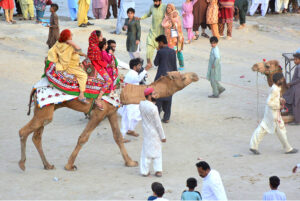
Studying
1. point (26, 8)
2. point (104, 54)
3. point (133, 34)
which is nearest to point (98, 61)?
point (104, 54)

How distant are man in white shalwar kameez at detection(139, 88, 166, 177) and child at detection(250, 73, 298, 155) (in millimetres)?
1836

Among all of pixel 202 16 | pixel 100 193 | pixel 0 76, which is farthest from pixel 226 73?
pixel 100 193

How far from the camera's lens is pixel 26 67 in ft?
52.9

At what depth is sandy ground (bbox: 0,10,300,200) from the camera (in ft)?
27.0

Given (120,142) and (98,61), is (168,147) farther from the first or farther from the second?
(98,61)

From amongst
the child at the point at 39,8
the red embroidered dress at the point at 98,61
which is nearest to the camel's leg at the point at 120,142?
the red embroidered dress at the point at 98,61

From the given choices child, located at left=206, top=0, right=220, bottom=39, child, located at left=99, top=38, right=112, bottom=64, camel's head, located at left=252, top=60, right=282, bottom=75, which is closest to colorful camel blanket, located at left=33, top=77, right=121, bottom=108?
child, located at left=99, top=38, right=112, bottom=64

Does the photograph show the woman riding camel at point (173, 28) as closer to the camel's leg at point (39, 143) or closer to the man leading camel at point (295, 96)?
the man leading camel at point (295, 96)

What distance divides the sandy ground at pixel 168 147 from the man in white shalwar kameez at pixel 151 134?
0.22 metres

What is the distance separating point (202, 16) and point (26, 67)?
6250 millimetres

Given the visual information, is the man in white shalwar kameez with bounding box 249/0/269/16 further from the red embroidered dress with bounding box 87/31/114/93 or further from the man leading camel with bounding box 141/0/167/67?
the red embroidered dress with bounding box 87/31/114/93

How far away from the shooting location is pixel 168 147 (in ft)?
33.2

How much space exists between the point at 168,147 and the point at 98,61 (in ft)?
7.14

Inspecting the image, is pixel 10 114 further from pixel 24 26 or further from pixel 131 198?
pixel 24 26
